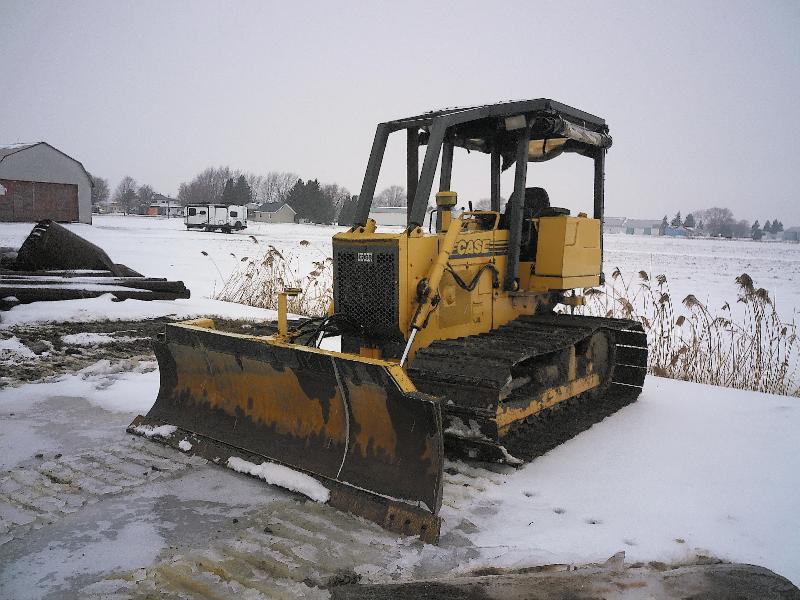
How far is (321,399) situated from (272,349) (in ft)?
1.73

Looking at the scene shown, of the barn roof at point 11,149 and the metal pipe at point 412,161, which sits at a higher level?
the barn roof at point 11,149

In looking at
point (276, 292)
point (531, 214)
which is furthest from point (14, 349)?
point (531, 214)

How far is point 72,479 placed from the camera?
4043 millimetres

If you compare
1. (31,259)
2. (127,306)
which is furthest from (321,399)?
(31,259)

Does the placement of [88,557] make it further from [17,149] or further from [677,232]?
[677,232]

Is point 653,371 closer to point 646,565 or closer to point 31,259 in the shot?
point 646,565

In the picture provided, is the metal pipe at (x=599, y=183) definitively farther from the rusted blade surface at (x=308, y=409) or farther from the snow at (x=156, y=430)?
the snow at (x=156, y=430)

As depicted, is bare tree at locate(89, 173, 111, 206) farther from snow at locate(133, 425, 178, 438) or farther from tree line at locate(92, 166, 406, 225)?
snow at locate(133, 425, 178, 438)

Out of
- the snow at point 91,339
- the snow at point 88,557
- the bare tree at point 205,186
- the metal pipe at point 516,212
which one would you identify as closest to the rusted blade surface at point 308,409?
the snow at point 88,557

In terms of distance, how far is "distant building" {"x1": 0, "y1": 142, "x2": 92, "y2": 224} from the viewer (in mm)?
38875

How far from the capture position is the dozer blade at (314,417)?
3.64 meters

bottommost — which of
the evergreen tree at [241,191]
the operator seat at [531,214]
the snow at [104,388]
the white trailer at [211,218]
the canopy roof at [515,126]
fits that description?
the snow at [104,388]

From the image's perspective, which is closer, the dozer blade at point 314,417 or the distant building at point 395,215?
the dozer blade at point 314,417

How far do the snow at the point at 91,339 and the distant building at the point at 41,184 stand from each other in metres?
36.0
